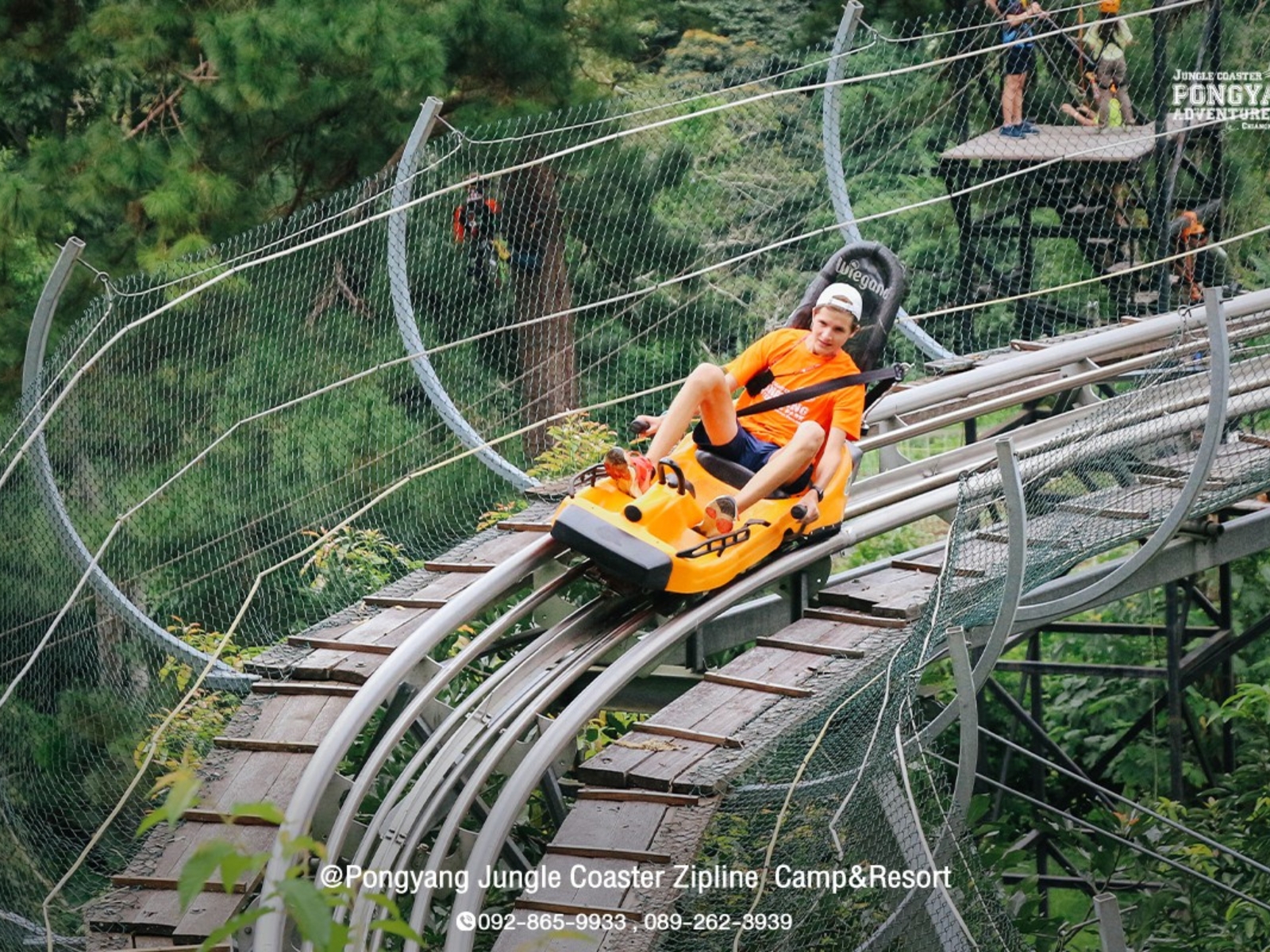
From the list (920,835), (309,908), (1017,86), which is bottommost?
(309,908)

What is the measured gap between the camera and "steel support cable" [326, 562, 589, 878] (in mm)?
5324

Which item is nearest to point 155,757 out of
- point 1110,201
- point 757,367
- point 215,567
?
point 215,567

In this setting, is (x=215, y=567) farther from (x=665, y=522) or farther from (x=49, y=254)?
(x=49, y=254)

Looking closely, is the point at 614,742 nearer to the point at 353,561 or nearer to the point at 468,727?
the point at 468,727

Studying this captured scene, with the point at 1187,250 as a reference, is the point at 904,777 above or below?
below

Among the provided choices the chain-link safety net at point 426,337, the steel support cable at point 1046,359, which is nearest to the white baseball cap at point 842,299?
the steel support cable at point 1046,359

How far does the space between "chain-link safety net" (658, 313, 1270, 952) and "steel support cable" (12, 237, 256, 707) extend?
2.06m

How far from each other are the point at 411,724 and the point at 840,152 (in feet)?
13.7

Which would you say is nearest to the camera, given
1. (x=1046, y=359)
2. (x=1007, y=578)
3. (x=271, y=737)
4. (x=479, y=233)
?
(x=1007, y=578)

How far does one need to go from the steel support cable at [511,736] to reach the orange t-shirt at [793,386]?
995 millimetres

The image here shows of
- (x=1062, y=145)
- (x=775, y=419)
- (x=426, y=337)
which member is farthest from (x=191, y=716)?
(x=1062, y=145)

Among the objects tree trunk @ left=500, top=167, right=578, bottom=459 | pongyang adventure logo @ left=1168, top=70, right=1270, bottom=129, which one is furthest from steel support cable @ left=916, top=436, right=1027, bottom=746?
pongyang adventure logo @ left=1168, top=70, right=1270, bottom=129

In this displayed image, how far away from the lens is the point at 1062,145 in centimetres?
984

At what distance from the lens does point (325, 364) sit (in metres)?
8.34
